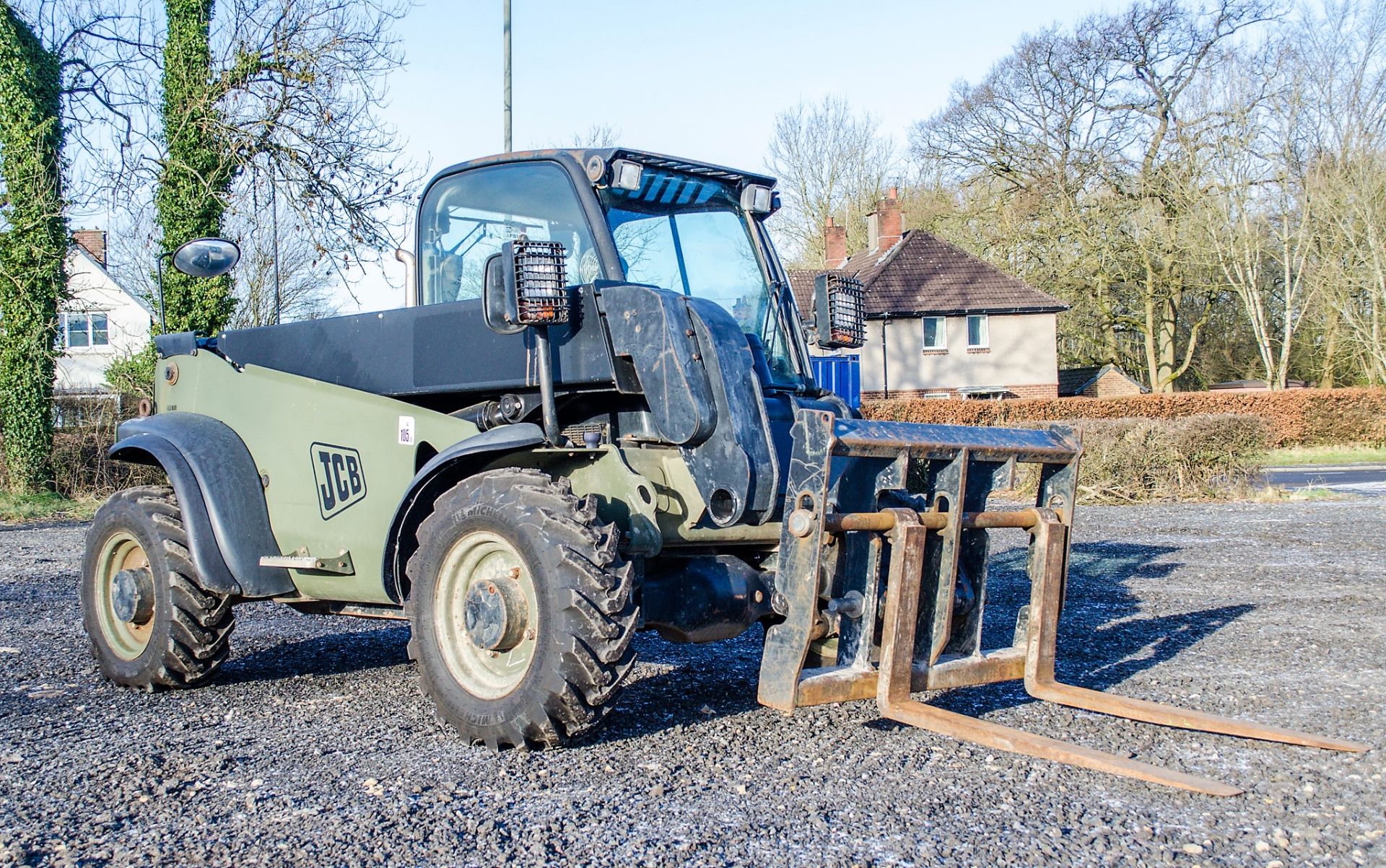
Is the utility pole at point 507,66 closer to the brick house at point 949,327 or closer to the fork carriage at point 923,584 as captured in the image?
the fork carriage at point 923,584

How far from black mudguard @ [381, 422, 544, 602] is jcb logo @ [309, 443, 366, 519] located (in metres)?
0.40

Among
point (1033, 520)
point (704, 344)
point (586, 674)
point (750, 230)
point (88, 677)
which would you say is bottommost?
point (88, 677)

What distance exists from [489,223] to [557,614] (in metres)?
2.27

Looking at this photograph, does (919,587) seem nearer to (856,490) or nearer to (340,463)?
(856,490)

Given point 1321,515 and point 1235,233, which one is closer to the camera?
point 1321,515

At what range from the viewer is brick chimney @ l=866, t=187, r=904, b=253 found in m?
45.0

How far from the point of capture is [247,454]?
634 cm

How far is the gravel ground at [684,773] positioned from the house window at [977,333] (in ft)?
123

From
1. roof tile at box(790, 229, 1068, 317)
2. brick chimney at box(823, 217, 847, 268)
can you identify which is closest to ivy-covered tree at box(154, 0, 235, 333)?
roof tile at box(790, 229, 1068, 317)

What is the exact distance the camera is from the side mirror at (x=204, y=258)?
656 cm

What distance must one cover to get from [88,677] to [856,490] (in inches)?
183

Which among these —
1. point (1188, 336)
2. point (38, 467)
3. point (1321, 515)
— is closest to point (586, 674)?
point (1321, 515)

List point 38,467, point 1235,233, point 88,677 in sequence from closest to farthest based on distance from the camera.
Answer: point 88,677
point 38,467
point 1235,233

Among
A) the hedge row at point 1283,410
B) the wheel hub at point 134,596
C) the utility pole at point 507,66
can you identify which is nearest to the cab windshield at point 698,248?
the wheel hub at point 134,596
